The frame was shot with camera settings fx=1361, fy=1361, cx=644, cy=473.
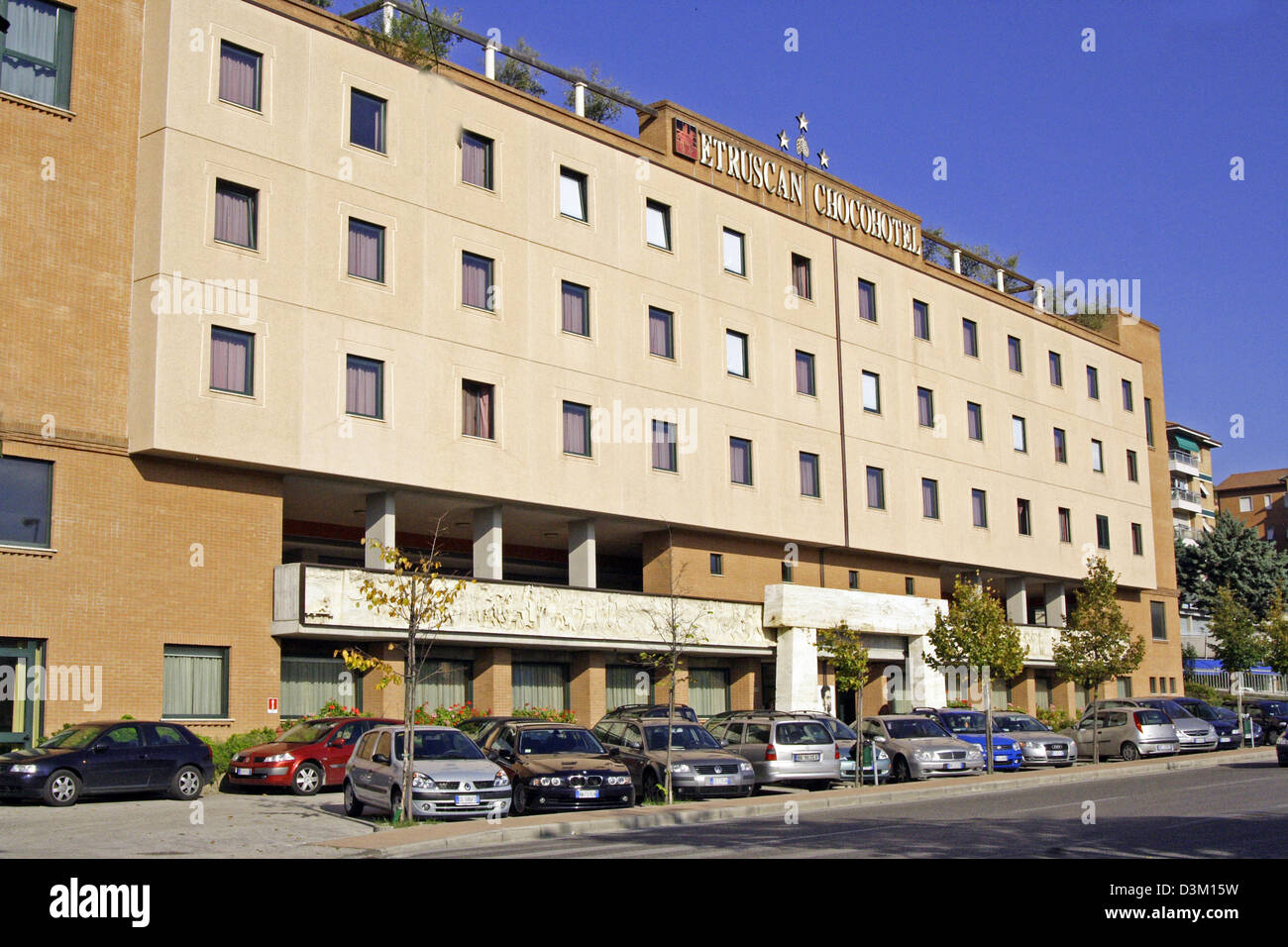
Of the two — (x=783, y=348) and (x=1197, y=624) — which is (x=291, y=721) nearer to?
(x=783, y=348)

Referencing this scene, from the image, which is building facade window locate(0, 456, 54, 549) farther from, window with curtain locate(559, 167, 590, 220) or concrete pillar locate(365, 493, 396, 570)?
window with curtain locate(559, 167, 590, 220)

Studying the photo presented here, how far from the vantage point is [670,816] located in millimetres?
22312

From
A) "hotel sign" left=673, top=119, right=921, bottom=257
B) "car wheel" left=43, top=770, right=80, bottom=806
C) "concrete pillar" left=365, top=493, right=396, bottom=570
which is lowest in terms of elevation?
"car wheel" left=43, top=770, right=80, bottom=806

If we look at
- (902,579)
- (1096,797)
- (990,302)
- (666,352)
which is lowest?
(1096,797)

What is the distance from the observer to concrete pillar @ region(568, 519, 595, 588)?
39719mm

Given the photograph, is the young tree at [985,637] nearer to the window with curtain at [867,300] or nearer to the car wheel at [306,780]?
the window with curtain at [867,300]

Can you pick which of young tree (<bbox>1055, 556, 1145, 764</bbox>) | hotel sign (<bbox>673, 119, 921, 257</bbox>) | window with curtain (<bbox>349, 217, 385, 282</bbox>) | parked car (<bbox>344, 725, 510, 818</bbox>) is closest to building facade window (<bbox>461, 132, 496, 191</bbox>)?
window with curtain (<bbox>349, 217, 385, 282</bbox>)

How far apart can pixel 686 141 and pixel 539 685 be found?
18.3 meters

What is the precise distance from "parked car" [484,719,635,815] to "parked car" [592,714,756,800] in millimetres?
1120

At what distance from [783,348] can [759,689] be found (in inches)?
454

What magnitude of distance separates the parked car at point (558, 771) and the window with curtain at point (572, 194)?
19176 millimetres

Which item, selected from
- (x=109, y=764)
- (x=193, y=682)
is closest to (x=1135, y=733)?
(x=193, y=682)

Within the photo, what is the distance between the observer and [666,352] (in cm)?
4241
